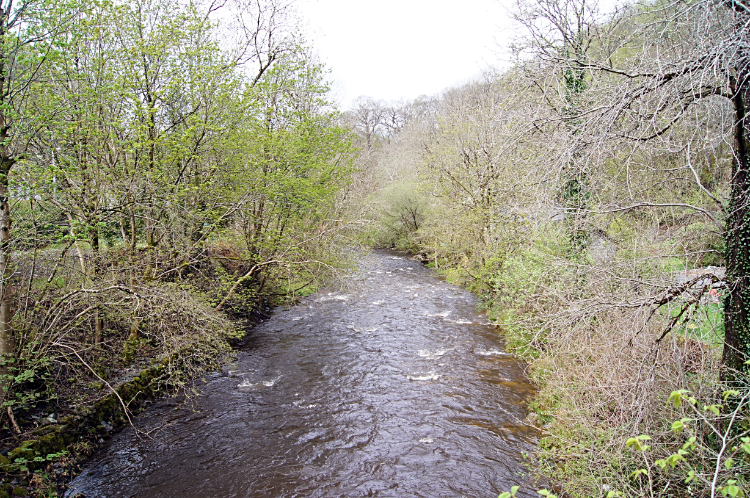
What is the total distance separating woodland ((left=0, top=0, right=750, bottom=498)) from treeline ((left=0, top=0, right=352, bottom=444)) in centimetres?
8

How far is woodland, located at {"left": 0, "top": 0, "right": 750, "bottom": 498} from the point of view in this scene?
15.3 feet

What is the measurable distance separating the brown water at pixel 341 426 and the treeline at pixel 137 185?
1316mm

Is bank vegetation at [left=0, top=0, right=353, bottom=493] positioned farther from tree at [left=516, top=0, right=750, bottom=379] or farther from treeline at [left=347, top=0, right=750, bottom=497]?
tree at [left=516, top=0, right=750, bottom=379]

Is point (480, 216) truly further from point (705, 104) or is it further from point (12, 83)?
point (12, 83)

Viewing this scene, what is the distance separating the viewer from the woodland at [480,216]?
4676 mm

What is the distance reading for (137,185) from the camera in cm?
971

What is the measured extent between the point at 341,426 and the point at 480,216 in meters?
10.2

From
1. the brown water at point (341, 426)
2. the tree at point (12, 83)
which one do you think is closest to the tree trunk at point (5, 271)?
the tree at point (12, 83)

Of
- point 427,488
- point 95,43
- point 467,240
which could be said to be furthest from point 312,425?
point 467,240

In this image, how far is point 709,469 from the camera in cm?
438

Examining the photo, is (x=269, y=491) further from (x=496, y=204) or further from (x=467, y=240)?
(x=467, y=240)

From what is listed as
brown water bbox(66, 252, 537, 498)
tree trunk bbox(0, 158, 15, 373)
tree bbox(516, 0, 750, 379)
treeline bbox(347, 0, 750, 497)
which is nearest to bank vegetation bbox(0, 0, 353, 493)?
tree trunk bbox(0, 158, 15, 373)

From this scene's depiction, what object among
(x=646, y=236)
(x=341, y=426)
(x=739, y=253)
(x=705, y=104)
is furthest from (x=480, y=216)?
(x=739, y=253)

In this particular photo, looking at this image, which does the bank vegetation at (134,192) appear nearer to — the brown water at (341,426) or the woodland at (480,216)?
the woodland at (480,216)
